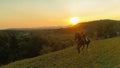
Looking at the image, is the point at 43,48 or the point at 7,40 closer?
the point at 43,48

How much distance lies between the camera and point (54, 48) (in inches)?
3578

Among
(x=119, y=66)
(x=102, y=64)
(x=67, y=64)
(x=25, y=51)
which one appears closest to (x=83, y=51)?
(x=67, y=64)

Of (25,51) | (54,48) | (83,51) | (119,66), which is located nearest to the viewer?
(119,66)

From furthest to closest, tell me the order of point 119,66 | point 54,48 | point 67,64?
point 54,48
point 67,64
point 119,66

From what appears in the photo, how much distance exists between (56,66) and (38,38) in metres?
72.5

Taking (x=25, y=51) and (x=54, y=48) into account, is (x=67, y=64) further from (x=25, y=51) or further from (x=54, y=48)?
(x=54, y=48)

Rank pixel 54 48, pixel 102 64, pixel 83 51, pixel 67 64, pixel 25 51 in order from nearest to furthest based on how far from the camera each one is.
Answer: pixel 102 64 < pixel 67 64 < pixel 83 51 < pixel 25 51 < pixel 54 48

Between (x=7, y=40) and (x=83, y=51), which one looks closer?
(x=83, y=51)

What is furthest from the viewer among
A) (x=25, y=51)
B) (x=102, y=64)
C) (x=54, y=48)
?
(x=54, y=48)

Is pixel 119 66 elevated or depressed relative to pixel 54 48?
elevated

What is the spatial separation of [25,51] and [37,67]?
57437mm

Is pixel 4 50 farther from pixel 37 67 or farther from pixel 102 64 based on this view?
pixel 102 64

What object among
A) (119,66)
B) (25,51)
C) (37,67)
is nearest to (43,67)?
(37,67)

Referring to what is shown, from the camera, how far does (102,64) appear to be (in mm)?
20844
